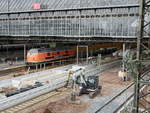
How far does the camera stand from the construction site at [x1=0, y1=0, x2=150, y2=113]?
2039 centimetres

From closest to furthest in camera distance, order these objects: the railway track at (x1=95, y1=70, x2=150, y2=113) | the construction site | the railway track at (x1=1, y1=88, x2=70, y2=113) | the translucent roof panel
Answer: the railway track at (x1=95, y1=70, x2=150, y2=113) < the railway track at (x1=1, y1=88, x2=70, y2=113) < the construction site < the translucent roof panel

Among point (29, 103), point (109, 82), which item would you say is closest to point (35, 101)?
point (29, 103)

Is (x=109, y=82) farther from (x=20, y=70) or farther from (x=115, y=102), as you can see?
(x=20, y=70)

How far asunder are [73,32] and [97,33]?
4766 mm

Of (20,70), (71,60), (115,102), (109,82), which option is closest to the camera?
(115,102)

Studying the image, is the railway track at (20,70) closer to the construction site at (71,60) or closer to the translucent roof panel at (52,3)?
the construction site at (71,60)

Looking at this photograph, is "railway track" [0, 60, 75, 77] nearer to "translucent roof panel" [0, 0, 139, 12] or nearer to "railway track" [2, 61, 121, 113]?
"translucent roof panel" [0, 0, 139, 12]

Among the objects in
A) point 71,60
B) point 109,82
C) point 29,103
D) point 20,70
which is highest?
point 71,60

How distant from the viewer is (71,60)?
4822 centimetres

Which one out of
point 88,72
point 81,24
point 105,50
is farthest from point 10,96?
point 105,50

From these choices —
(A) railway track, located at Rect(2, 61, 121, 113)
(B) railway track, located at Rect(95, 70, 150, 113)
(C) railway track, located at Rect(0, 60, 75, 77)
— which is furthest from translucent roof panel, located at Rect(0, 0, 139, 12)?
(A) railway track, located at Rect(2, 61, 121, 113)

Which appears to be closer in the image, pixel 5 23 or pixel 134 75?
pixel 134 75

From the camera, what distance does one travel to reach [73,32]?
4409 centimetres

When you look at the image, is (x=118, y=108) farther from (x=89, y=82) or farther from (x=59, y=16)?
(x=59, y=16)
